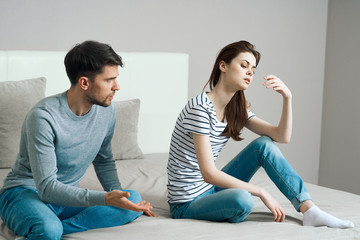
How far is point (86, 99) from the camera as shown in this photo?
1.79 meters

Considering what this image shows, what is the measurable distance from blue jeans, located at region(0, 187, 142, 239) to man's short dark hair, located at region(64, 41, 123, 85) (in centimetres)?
45

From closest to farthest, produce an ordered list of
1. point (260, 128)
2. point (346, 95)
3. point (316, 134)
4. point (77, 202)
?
point (77, 202), point (260, 128), point (346, 95), point (316, 134)

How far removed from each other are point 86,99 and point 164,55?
1.62 metres

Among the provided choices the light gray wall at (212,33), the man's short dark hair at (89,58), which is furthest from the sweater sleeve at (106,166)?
the light gray wall at (212,33)

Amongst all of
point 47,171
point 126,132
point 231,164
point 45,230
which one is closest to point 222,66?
point 231,164

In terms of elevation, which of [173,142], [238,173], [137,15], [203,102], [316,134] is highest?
[137,15]

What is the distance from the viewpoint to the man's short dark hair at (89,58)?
174cm

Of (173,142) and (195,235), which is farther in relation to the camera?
(173,142)

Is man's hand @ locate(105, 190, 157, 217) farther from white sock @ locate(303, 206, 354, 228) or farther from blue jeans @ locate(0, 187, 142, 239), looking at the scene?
white sock @ locate(303, 206, 354, 228)

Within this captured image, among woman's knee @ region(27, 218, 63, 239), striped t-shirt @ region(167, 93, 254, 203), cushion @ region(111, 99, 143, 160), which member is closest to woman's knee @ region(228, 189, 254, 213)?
striped t-shirt @ region(167, 93, 254, 203)

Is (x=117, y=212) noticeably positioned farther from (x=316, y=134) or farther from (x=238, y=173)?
(x=316, y=134)

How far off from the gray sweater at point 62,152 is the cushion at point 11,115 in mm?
809

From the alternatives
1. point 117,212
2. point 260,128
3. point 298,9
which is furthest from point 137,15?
point 117,212

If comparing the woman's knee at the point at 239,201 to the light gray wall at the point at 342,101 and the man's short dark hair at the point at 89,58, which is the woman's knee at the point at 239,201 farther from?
the light gray wall at the point at 342,101
